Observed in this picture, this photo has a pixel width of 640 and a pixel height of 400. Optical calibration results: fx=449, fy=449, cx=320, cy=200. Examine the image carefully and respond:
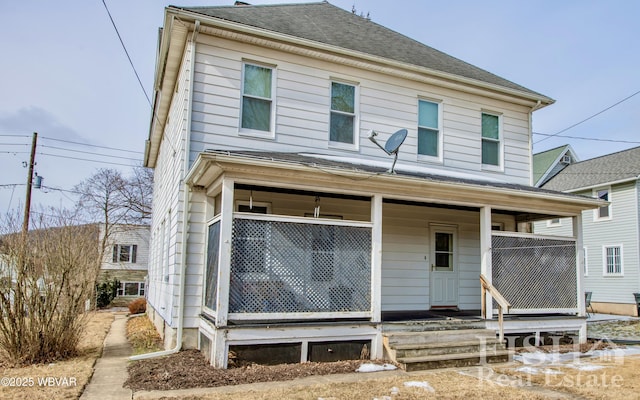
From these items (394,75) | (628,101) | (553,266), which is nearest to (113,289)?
(394,75)

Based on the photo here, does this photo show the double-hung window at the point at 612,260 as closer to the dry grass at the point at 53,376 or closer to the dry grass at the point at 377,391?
the dry grass at the point at 377,391

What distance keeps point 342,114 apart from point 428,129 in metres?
2.23

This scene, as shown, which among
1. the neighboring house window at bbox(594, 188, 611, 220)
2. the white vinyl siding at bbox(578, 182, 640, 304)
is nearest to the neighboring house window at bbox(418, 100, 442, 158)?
the white vinyl siding at bbox(578, 182, 640, 304)

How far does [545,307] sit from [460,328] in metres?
2.16

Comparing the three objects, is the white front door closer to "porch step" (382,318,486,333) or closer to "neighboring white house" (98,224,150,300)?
"porch step" (382,318,486,333)

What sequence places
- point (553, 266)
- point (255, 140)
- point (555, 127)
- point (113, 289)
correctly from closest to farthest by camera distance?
point (255, 140) → point (553, 266) → point (555, 127) → point (113, 289)

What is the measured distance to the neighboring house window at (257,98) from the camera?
855 cm

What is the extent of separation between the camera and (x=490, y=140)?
36.2 ft

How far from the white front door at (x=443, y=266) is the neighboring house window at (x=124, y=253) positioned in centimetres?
2413

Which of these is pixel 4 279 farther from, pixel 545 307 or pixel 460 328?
pixel 545 307

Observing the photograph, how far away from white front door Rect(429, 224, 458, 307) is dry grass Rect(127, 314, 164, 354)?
19.8ft

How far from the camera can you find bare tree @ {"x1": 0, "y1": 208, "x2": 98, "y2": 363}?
6.80m

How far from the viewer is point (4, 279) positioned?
695cm

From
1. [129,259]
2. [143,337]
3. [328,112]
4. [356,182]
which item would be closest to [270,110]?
[328,112]
